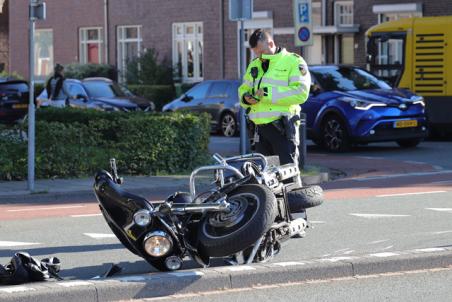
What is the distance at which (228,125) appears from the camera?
2672 cm

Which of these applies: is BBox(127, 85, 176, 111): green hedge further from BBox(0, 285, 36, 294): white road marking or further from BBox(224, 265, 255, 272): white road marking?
BBox(0, 285, 36, 294): white road marking

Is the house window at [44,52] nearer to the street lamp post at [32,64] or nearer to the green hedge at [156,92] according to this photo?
the green hedge at [156,92]

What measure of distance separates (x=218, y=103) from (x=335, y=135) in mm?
6270

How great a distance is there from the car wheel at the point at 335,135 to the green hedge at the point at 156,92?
16333 mm

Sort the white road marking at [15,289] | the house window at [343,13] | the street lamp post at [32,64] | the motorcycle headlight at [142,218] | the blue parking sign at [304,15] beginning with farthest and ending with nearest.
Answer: the house window at [343,13]
the blue parking sign at [304,15]
the street lamp post at [32,64]
the motorcycle headlight at [142,218]
the white road marking at [15,289]

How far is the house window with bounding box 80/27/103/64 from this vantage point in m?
42.8

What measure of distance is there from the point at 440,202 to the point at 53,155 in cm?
616

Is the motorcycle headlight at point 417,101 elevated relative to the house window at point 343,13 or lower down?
lower down

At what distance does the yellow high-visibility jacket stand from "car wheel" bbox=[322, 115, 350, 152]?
35.6 feet

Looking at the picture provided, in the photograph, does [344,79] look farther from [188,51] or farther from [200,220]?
[188,51]

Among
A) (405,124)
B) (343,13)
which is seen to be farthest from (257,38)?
(343,13)

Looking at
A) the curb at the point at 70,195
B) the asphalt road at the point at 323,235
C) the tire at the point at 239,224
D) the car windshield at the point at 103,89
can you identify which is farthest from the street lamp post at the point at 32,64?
the car windshield at the point at 103,89

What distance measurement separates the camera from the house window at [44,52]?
44612 millimetres

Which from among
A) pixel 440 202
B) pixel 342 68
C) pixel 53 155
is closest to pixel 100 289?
pixel 440 202
